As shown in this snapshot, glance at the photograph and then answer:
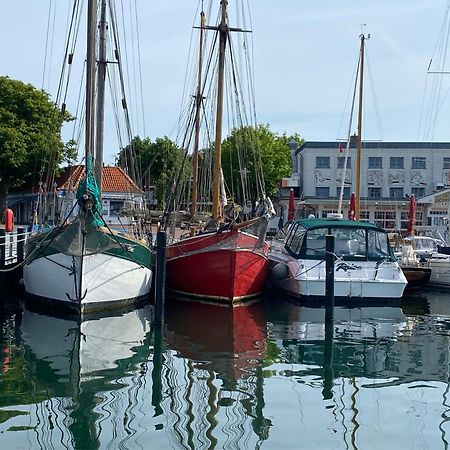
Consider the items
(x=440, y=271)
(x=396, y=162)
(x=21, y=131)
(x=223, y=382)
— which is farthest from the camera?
(x=396, y=162)

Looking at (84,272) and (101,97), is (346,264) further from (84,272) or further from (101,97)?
(101,97)

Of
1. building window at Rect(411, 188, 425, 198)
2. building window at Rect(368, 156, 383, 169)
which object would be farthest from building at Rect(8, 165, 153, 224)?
building window at Rect(411, 188, 425, 198)

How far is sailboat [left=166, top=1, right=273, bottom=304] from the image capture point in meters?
22.1

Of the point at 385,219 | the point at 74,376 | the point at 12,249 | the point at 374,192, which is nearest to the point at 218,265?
the point at 12,249

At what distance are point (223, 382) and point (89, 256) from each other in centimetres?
747

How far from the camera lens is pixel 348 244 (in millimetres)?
23891

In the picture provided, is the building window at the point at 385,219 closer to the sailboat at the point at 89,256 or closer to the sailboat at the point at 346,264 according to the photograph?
the sailboat at the point at 346,264

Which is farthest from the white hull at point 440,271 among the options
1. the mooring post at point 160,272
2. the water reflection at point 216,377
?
the mooring post at point 160,272

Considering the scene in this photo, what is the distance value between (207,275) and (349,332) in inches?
224

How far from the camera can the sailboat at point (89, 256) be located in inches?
733

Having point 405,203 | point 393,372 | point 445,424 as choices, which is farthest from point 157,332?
point 405,203

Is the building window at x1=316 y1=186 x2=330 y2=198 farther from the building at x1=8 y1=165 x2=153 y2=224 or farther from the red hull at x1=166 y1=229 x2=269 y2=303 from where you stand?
the red hull at x1=166 y1=229 x2=269 y2=303

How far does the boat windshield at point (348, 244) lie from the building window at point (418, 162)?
37.6 metres

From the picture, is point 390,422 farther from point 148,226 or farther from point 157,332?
point 148,226
